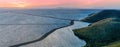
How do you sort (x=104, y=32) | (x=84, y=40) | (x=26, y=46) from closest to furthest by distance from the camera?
(x=26, y=46), (x=84, y=40), (x=104, y=32)

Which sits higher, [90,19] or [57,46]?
[57,46]

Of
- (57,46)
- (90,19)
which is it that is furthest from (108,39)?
(90,19)

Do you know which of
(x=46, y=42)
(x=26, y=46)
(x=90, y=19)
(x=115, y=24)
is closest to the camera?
(x=26, y=46)

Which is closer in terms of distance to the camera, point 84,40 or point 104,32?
point 84,40

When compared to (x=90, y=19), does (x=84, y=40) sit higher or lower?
higher

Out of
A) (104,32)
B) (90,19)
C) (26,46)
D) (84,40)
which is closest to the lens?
(26,46)

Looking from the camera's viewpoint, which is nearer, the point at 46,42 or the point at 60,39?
the point at 46,42

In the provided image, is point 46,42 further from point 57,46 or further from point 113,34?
point 113,34

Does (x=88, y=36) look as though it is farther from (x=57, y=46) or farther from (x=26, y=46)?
(x=26, y=46)

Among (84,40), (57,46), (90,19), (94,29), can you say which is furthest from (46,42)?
(90,19)
